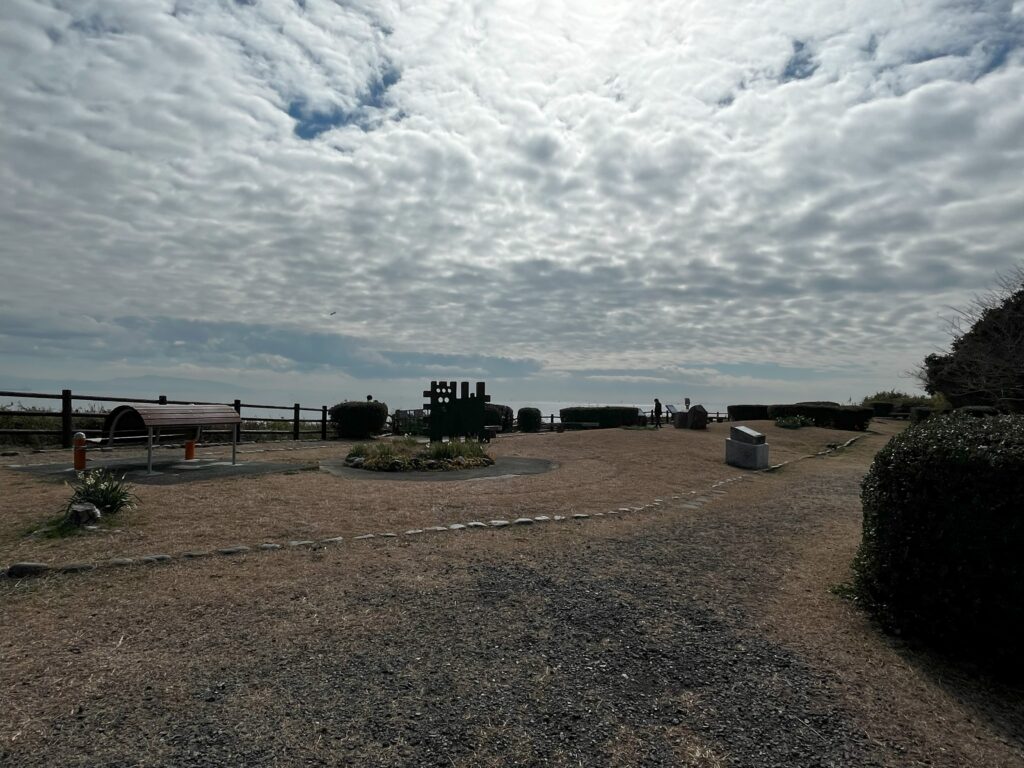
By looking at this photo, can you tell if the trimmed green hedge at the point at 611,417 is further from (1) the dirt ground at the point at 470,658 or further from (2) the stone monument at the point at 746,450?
(1) the dirt ground at the point at 470,658

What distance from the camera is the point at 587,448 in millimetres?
16859

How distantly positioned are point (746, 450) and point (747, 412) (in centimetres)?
2188

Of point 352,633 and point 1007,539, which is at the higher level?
point 1007,539

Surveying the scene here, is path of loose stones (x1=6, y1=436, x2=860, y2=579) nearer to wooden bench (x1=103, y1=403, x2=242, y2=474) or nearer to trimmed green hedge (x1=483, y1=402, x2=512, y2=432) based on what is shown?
wooden bench (x1=103, y1=403, x2=242, y2=474)

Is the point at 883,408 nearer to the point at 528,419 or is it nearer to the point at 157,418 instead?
the point at 528,419

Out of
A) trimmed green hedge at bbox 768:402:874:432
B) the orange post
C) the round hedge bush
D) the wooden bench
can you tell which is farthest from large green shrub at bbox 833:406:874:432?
the orange post

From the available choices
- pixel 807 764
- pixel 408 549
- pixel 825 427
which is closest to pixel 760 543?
pixel 408 549

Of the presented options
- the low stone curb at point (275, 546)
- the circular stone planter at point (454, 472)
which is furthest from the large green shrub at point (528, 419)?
the low stone curb at point (275, 546)

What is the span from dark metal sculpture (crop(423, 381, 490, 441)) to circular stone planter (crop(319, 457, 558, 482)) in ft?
12.4

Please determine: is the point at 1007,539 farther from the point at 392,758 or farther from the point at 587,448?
the point at 587,448

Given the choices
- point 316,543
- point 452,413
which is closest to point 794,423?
point 452,413

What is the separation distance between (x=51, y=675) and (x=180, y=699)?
35.1 inches

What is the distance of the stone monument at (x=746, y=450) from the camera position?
14891 mm

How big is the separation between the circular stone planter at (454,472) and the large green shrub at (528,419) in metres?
16.0
